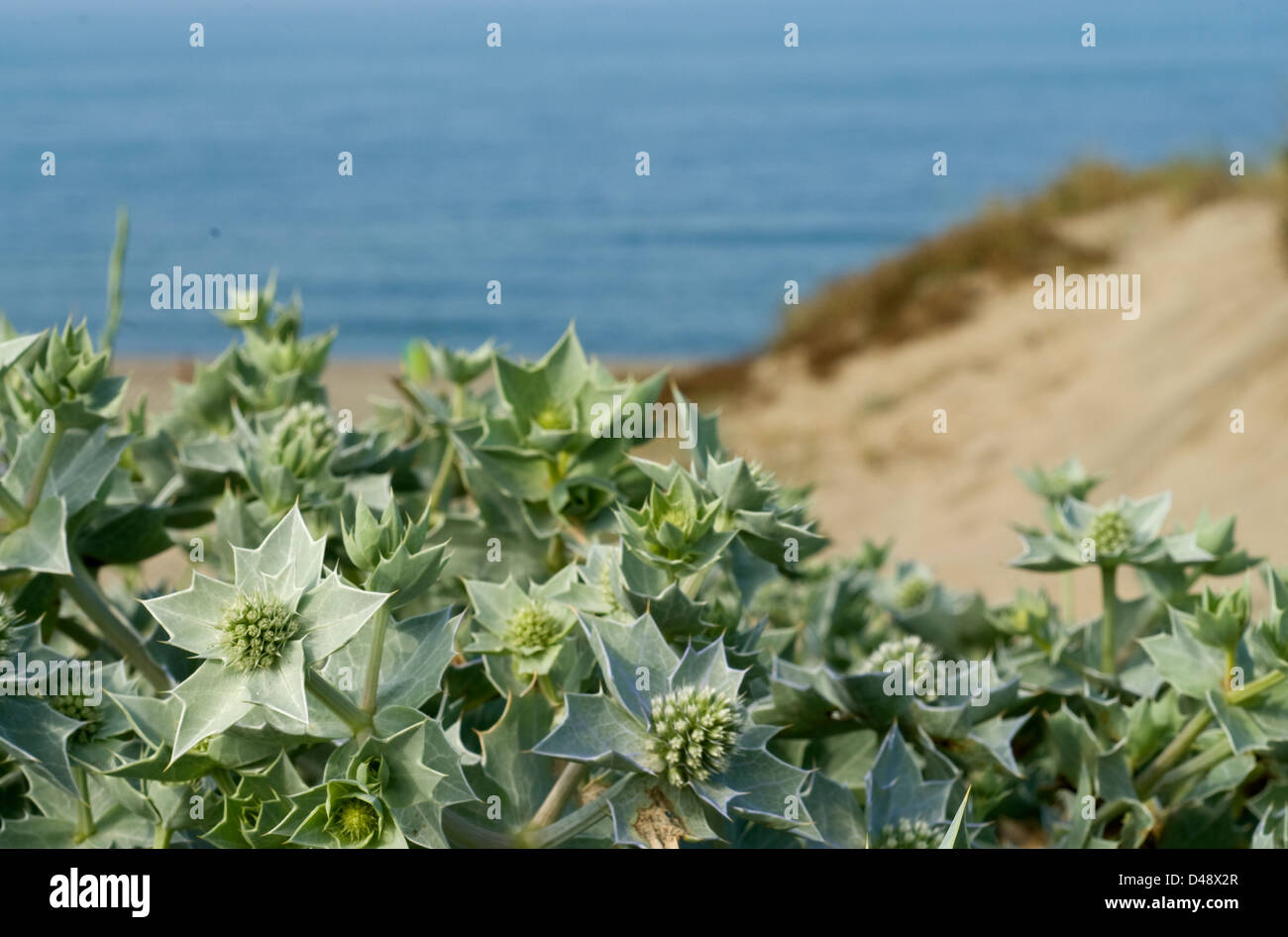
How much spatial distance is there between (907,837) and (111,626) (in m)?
1.09

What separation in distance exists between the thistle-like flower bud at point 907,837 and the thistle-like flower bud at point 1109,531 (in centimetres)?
69

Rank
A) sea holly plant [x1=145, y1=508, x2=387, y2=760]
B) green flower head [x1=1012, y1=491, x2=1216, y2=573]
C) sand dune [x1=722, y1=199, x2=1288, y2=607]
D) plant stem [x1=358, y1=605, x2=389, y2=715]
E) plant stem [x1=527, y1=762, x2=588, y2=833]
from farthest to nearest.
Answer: sand dune [x1=722, y1=199, x2=1288, y2=607], green flower head [x1=1012, y1=491, x2=1216, y2=573], plant stem [x1=527, y1=762, x2=588, y2=833], plant stem [x1=358, y1=605, x2=389, y2=715], sea holly plant [x1=145, y1=508, x2=387, y2=760]

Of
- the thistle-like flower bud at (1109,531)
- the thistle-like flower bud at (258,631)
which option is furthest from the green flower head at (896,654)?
the thistle-like flower bud at (258,631)

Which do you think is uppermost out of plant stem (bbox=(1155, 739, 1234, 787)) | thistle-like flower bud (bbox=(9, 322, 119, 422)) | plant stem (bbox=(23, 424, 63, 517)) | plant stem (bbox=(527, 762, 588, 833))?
thistle-like flower bud (bbox=(9, 322, 119, 422))

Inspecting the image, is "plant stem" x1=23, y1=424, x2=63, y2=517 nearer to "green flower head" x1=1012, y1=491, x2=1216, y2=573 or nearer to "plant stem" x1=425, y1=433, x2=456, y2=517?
"plant stem" x1=425, y1=433, x2=456, y2=517

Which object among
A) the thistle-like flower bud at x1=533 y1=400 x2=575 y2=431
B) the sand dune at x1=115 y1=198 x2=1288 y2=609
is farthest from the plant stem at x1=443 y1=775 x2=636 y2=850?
the sand dune at x1=115 y1=198 x2=1288 y2=609

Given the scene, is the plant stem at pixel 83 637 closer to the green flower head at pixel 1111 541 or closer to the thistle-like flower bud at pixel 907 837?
the thistle-like flower bud at pixel 907 837

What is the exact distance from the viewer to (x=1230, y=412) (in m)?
8.15

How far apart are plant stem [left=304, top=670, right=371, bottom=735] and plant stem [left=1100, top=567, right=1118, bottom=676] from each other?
1312mm

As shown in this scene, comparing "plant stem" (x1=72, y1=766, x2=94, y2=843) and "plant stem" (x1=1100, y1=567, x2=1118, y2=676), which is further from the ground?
"plant stem" (x1=1100, y1=567, x2=1118, y2=676)

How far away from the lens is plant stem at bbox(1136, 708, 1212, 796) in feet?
6.03

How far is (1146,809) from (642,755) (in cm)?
88

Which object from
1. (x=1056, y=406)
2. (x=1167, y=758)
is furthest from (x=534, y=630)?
(x=1056, y=406)

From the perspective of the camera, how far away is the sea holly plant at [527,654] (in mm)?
1337
